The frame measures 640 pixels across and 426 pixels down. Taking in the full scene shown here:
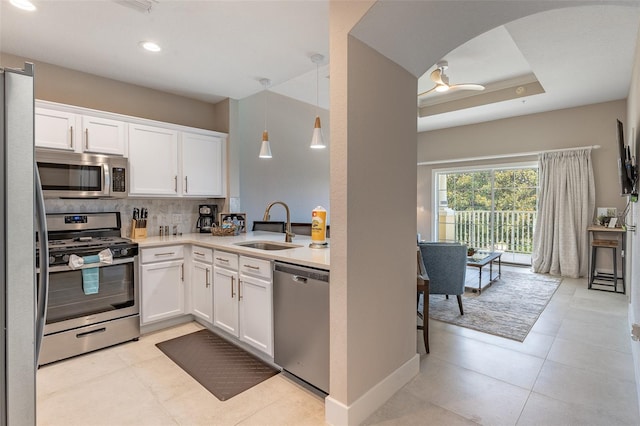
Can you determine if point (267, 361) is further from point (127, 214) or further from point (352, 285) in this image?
point (127, 214)

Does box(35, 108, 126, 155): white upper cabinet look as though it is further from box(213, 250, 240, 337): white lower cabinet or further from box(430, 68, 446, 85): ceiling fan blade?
box(430, 68, 446, 85): ceiling fan blade

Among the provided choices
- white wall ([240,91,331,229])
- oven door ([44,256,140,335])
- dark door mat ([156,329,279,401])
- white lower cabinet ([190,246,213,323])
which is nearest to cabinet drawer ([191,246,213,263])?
white lower cabinet ([190,246,213,323])

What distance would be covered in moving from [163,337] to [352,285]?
86.6 inches

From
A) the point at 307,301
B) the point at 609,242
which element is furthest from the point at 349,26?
the point at 609,242

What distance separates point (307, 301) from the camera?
2.03m

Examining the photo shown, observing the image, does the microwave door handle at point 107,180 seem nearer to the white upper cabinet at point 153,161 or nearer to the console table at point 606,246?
the white upper cabinet at point 153,161

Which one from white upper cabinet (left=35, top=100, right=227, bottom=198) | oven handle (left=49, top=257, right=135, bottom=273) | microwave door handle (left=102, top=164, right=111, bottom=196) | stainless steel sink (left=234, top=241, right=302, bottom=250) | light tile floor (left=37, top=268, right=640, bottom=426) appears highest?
white upper cabinet (left=35, top=100, right=227, bottom=198)

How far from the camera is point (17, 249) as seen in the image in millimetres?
973

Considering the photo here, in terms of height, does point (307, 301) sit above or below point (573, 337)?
above

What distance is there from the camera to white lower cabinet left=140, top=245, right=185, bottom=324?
9.72ft

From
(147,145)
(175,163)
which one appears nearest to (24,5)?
(147,145)

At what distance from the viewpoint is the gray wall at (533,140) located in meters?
5.02

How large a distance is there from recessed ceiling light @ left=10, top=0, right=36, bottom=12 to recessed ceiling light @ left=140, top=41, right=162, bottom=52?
68cm

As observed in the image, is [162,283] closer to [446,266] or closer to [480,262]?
[446,266]
